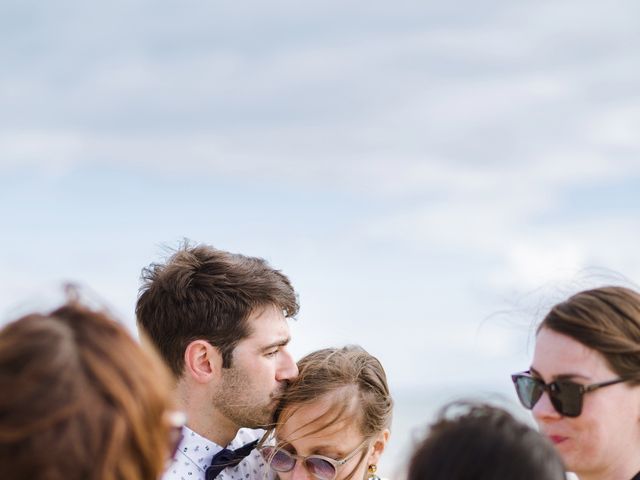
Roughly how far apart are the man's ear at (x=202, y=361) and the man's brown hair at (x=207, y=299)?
0.04 meters

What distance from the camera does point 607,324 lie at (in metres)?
3.47

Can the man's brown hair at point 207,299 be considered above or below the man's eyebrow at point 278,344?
above

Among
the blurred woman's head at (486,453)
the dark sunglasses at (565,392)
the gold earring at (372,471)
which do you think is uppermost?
the blurred woman's head at (486,453)

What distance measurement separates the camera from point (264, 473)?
187 inches

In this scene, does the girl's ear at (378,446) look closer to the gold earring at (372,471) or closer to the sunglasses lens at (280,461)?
the gold earring at (372,471)

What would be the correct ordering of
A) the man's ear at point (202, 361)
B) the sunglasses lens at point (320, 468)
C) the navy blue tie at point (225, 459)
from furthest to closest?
the man's ear at point (202, 361)
the navy blue tie at point (225, 459)
the sunglasses lens at point (320, 468)

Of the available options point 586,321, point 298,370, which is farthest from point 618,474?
point 298,370

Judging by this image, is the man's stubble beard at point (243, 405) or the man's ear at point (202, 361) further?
the man's ear at point (202, 361)

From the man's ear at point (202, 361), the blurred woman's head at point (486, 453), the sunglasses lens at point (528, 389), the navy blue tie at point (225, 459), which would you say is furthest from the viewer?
the man's ear at point (202, 361)

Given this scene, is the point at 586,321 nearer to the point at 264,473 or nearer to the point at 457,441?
the point at 457,441

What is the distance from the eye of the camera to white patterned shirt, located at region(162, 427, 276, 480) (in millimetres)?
4602

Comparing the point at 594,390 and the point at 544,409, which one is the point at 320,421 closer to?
the point at 544,409

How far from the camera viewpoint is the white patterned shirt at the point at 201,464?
460cm

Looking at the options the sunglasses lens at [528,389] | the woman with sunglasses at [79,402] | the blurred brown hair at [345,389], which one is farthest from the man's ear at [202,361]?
the woman with sunglasses at [79,402]
